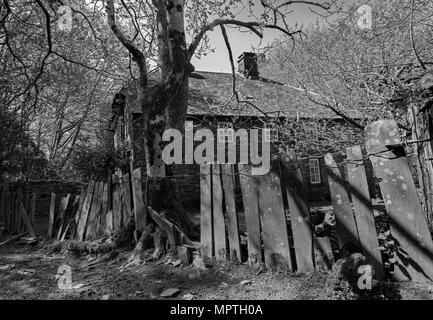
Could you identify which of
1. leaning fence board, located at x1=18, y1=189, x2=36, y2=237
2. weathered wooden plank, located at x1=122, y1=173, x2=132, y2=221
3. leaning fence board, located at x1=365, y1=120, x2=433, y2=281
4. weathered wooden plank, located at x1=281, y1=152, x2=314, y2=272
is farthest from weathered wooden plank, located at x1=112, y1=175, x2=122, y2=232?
leaning fence board, located at x1=365, y1=120, x2=433, y2=281

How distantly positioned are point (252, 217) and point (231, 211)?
0.35 m

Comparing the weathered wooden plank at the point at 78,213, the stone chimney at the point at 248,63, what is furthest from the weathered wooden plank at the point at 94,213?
the stone chimney at the point at 248,63

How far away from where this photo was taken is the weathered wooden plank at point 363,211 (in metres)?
3.16

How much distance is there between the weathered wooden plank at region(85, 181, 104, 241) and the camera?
6.84 m

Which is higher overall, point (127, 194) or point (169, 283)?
point (127, 194)

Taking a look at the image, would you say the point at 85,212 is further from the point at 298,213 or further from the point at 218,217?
the point at 298,213

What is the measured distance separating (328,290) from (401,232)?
0.84 meters

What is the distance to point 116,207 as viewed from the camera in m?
6.29

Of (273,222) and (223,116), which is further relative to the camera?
(223,116)

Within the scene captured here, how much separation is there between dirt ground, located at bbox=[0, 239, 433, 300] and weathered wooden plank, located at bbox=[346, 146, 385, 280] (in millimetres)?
308

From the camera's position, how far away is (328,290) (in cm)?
305

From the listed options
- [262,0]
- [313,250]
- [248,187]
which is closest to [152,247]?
[248,187]

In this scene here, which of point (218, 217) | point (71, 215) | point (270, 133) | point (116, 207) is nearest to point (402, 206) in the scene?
point (218, 217)

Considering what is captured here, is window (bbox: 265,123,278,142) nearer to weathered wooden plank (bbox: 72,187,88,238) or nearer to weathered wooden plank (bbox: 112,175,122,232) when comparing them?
weathered wooden plank (bbox: 112,175,122,232)
